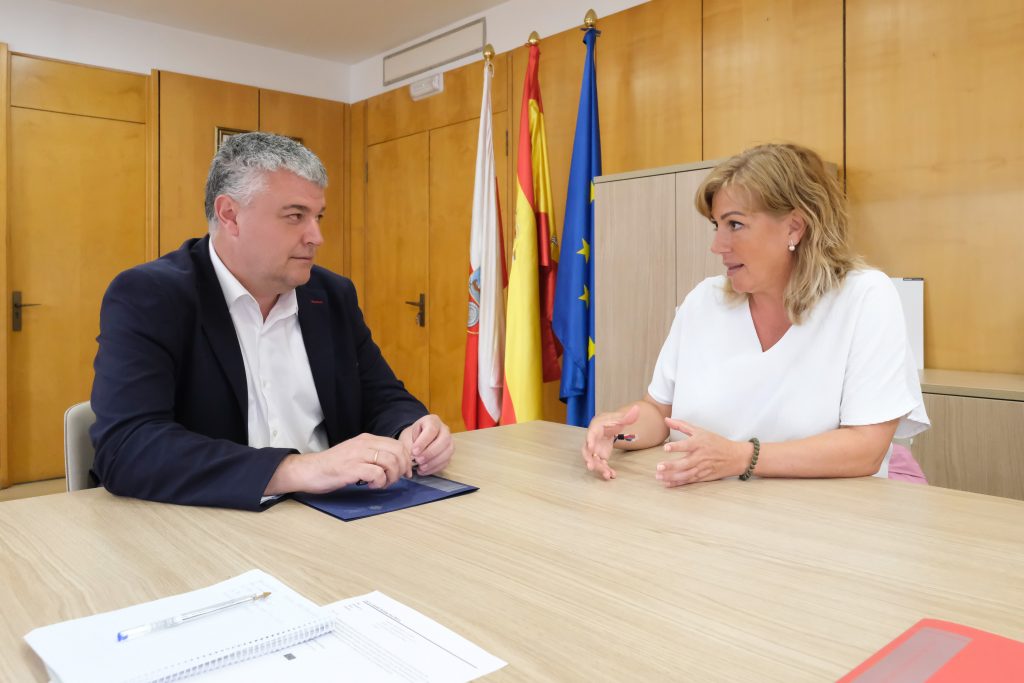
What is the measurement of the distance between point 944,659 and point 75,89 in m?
5.34

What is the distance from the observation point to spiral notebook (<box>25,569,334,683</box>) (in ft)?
2.16

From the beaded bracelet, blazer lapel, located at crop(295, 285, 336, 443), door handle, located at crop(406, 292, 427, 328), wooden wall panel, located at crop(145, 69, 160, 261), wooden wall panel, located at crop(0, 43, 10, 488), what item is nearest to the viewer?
the beaded bracelet

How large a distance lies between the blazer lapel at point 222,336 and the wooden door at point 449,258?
132 inches

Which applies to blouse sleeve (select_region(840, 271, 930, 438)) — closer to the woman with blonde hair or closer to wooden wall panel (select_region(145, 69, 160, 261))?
the woman with blonde hair

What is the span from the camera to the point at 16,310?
444 centimetres

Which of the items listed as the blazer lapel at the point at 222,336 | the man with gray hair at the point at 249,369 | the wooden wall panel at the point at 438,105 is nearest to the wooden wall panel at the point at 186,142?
the wooden wall panel at the point at 438,105

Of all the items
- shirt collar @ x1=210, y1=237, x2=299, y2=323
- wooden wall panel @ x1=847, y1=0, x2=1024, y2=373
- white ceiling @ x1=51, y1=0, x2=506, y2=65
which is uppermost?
white ceiling @ x1=51, y1=0, x2=506, y2=65

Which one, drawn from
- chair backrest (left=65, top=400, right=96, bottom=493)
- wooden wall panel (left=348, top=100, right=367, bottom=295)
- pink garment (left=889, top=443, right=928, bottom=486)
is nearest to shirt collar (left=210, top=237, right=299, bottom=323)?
chair backrest (left=65, top=400, right=96, bottom=493)

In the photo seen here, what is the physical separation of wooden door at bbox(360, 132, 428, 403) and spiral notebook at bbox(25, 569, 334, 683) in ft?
14.7

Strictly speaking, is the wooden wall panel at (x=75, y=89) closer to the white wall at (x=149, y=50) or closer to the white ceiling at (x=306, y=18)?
Result: the white wall at (x=149, y=50)

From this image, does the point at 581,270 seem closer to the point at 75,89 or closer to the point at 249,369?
the point at 249,369

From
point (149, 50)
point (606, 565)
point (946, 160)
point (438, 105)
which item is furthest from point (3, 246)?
point (946, 160)

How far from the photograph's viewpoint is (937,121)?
9.15 ft

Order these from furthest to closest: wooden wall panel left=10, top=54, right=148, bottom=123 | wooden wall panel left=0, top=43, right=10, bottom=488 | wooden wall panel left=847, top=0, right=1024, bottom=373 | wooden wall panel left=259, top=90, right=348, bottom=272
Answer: wooden wall panel left=259, top=90, right=348, bottom=272
wooden wall panel left=10, top=54, right=148, bottom=123
wooden wall panel left=0, top=43, right=10, bottom=488
wooden wall panel left=847, top=0, right=1024, bottom=373
